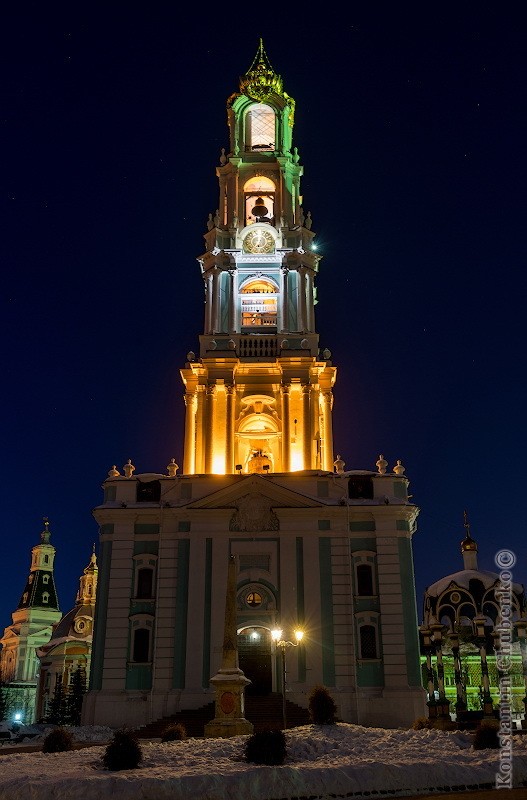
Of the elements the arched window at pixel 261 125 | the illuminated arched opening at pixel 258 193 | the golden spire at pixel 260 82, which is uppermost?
the golden spire at pixel 260 82

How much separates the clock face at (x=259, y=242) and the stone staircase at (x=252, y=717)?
2486 cm

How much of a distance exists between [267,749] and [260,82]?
4469cm

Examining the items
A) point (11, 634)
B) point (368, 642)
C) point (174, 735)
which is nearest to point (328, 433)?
point (368, 642)

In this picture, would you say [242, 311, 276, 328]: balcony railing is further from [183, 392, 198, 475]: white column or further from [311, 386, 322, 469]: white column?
[183, 392, 198, 475]: white column

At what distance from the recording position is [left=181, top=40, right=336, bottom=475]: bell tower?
41.2 meters

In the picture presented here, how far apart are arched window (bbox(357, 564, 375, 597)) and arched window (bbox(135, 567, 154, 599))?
373 inches

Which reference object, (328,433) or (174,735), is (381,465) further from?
(174,735)

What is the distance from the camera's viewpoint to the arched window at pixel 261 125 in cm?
5072

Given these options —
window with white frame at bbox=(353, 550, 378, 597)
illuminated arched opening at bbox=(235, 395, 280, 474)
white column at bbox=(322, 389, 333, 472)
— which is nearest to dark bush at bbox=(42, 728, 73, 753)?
window with white frame at bbox=(353, 550, 378, 597)

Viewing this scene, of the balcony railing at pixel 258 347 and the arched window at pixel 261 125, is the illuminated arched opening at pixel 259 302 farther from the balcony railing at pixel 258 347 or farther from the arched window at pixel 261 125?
the arched window at pixel 261 125

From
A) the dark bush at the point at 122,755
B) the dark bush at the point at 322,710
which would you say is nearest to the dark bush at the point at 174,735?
the dark bush at the point at 322,710

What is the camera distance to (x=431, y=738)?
64.7ft

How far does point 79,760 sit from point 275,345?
92.8ft

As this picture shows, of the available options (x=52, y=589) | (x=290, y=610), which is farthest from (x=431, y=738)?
(x=52, y=589)
